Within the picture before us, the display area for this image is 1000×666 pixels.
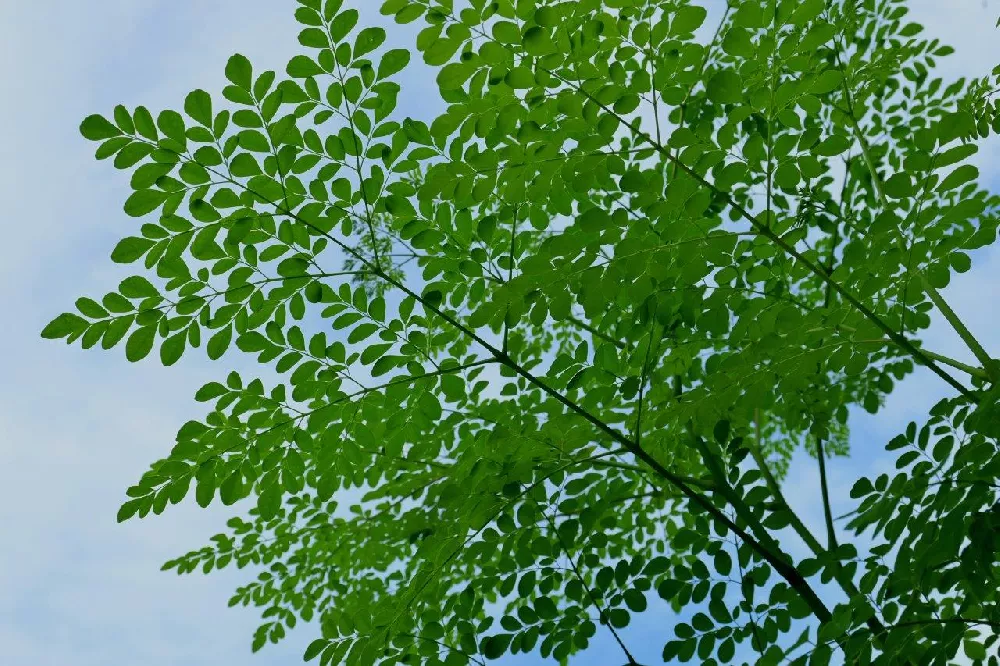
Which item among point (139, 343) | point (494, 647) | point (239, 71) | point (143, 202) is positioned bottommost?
point (494, 647)

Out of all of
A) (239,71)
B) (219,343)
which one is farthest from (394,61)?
(219,343)

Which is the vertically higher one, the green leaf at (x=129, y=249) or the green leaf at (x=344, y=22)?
the green leaf at (x=344, y=22)

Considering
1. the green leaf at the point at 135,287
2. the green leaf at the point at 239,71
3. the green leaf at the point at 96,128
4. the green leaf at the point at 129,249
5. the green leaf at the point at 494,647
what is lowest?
the green leaf at the point at 494,647

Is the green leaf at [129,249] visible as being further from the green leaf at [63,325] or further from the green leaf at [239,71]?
the green leaf at [239,71]

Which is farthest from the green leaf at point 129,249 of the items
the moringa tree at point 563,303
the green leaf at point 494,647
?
the green leaf at point 494,647

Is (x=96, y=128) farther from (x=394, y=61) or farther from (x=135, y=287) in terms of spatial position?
(x=394, y=61)

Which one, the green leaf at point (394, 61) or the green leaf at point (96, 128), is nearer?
the green leaf at point (96, 128)

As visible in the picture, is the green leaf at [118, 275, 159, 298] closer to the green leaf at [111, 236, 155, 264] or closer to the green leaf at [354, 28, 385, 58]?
the green leaf at [111, 236, 155, 264]

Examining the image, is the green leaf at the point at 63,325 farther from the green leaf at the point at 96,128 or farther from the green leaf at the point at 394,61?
the green leaf at the point at 394,61

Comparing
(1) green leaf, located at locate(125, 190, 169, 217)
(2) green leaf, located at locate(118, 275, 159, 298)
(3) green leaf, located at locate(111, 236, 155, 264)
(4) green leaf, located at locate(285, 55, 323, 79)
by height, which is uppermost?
(4) green leaf, located at locate(285, 55, 323, 79)

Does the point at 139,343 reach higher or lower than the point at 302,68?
lower

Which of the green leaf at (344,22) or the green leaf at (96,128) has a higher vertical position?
the green leaf at (344,22)

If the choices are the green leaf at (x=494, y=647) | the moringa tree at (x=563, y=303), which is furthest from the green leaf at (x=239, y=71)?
the green leaf at (x=494, y=647)

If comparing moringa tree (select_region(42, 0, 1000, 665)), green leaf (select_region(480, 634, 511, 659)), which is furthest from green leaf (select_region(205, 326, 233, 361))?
green leaf (select_region(480, 634, 511, 659))
